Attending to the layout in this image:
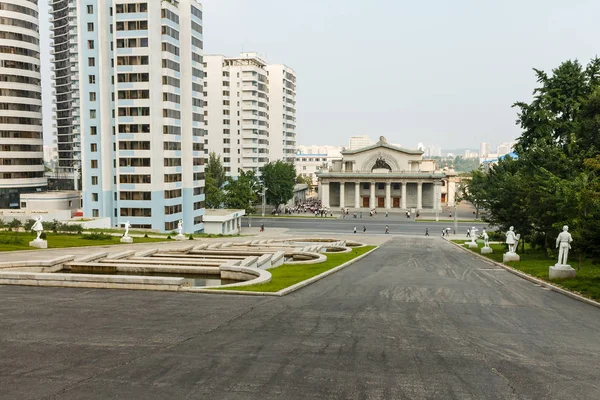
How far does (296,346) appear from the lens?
12.5 meters

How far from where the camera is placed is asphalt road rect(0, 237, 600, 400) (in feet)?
33.1

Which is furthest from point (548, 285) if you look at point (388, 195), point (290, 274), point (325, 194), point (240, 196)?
point (325, 194)

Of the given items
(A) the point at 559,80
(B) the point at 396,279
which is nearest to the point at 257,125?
(A) the point at 559,80

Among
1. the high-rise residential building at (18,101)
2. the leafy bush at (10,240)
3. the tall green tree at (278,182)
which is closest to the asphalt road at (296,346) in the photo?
the leafy bush at (10,240)

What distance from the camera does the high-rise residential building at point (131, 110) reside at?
60406 millimetres

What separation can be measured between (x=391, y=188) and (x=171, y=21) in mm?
68225

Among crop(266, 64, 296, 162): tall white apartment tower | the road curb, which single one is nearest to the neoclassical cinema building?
crop(266, 64, 296, 162): tall white apartment tower

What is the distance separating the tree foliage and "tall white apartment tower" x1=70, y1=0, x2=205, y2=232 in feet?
128

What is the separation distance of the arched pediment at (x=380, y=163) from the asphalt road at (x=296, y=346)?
9750 cm

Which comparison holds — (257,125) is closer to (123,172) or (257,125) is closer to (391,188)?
(391,188)

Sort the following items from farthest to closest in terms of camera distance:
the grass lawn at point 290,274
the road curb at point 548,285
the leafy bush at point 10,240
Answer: the leafy bush at point 10,240 → the grass lawn at point 290,274 → the road curb at point 548,285

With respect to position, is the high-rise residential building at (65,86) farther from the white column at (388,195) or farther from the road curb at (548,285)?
the road curb at (548,285)

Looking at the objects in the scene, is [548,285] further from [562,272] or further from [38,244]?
[38,244]

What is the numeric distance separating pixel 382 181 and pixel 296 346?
10307 centimetres
